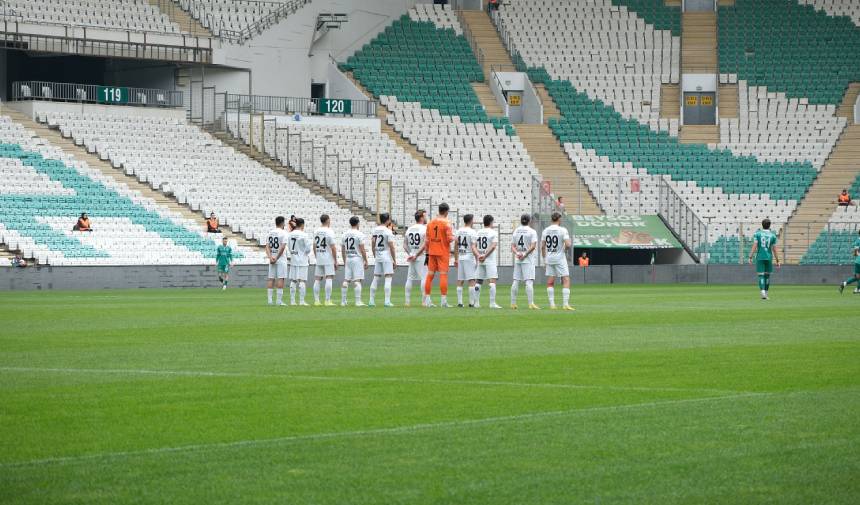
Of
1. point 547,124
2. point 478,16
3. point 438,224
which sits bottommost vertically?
point 438,224

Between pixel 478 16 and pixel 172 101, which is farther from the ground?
pixel 478 16

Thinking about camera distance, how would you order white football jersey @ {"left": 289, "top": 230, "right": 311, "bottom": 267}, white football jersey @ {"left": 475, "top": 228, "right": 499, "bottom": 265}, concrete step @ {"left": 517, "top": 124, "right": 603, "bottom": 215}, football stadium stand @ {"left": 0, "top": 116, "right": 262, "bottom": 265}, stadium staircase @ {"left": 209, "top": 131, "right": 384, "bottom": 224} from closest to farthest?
1. white football jersey @ {"left": 475, "top": 228, "right": 499, "bottom": 265}
2. white football jersey @ {"left": 289, "top": 230, "right": 311, "bottom": 267}
3. football stadium stand @ {"left": 0, "top": 116, "right": 262, "bottom": 265}
4. stadium staircase @ {"left": 209, "top": 131, "right": 384, "bottom": 224}
5. concrete step @ {"left": 517, "top": 124, "right": 603, "bottom": 215}

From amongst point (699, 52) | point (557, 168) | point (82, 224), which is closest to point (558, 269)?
point (82, 224)

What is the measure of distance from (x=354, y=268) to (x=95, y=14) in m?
27.3

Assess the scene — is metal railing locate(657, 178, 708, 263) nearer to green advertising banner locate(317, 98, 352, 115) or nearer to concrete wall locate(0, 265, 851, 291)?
concrete wall locate(0, 265, 851, 291)

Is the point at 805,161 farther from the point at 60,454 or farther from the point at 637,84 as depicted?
the point at 60,454

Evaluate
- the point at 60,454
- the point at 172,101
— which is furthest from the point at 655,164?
the point at 60,454

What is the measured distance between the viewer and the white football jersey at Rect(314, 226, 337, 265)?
2873 centimetres

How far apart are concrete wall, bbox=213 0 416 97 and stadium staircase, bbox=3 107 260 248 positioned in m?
7.96

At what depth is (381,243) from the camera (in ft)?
93.6

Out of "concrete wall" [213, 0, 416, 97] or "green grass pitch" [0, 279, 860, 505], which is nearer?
"green grass pitch" [0, 279, 860, 505]

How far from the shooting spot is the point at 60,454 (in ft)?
28.1

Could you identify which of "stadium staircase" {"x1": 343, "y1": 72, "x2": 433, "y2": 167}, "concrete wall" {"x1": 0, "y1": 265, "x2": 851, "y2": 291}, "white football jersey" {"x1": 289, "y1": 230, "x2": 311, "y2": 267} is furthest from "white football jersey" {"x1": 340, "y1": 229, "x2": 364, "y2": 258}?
"stadium staircase" {"x1": 343, "y1": 72, "x2": 433, "y2": 167}

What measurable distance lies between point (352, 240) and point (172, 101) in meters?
27.1
